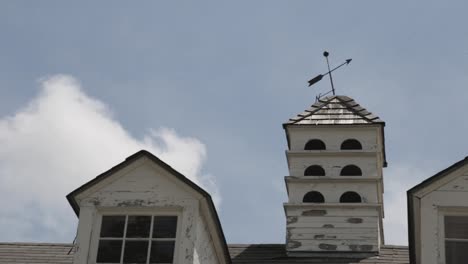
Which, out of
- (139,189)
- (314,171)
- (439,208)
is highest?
(314,171)

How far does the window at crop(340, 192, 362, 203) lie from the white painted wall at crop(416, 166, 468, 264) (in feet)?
17.4

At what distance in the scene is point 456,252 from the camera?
1259 centimetres

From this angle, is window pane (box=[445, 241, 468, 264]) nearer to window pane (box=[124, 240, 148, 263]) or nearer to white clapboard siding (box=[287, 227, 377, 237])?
window pane (box=[124, 240, 148, 263])

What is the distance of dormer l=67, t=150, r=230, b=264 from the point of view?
42.9ft

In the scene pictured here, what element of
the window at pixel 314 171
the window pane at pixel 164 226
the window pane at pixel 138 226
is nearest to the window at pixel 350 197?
the window at pixel 314 171

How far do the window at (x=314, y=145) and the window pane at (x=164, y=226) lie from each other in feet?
20.9

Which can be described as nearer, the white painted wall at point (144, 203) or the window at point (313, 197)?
the white painted wall at point (144, 203)

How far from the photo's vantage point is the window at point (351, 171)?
18.8 metres

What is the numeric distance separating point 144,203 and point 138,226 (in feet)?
1.15

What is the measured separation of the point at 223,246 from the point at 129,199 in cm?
182

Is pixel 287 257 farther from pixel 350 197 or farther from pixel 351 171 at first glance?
pixel 351 171

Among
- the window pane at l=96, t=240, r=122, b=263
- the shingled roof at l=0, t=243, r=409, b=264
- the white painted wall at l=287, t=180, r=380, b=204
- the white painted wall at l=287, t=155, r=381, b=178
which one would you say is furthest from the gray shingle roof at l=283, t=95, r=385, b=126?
the window pane at l=96, t=240, r=122, b=263

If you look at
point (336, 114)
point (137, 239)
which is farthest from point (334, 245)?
point (137, 239)

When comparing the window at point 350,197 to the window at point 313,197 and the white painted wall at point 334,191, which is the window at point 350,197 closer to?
the white painted wall at point 334,191
